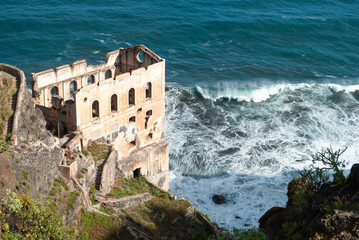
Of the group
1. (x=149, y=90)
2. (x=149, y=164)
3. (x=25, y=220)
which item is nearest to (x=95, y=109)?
(x=149, y=90)

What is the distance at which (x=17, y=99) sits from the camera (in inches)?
1610

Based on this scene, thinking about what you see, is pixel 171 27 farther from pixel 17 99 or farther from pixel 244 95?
pixel 17 99

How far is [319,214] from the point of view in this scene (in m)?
29.9

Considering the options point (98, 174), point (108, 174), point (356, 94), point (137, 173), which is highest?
point (98, 174)

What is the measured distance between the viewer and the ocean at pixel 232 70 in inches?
2410

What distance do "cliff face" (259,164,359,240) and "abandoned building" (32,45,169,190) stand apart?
17447 millimetres

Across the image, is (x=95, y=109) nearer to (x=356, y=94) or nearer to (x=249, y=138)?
(x=249, y=138)

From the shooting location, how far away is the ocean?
201ft

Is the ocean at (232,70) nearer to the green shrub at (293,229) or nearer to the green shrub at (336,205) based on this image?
the green shrub at (293,229)

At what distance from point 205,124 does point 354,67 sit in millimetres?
32626

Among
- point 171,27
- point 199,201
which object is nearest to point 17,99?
point 199,201

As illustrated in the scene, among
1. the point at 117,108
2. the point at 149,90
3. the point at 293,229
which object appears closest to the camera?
the point at 293,229

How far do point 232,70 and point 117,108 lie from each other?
139 feet

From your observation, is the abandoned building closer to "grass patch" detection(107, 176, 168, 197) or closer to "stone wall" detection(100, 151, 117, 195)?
"stone wall" detection(100, 151, 117, 195)
